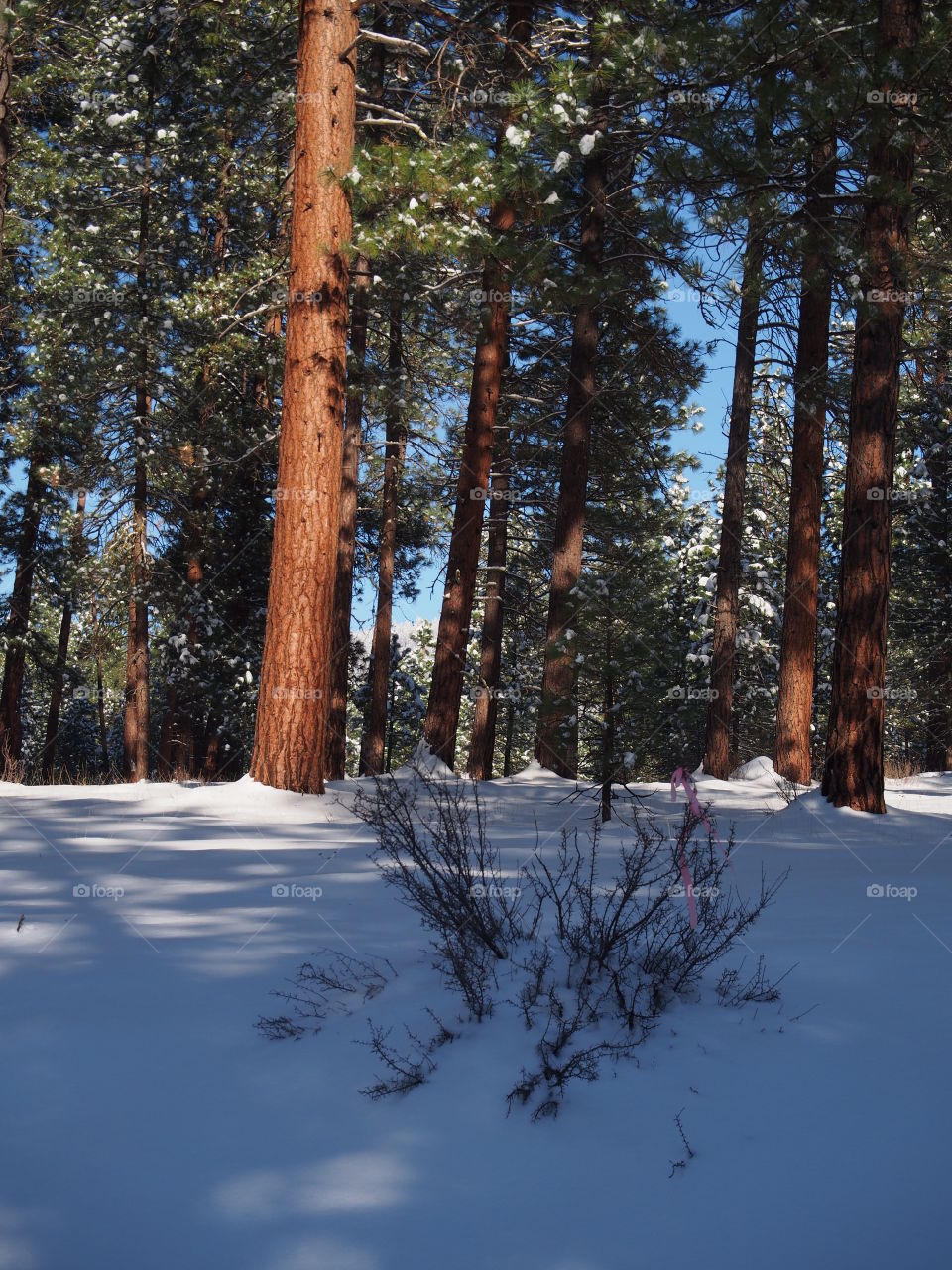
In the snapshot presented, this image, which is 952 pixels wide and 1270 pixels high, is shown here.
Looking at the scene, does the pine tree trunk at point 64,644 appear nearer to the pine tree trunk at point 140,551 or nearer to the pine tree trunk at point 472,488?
the pine tree trunk at point 140,551

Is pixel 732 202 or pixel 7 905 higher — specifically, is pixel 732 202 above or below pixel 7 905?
above

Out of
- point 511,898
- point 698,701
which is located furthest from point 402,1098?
point 698,701

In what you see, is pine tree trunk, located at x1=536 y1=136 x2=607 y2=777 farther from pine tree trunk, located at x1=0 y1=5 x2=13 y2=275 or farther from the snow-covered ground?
the snow-covered ground

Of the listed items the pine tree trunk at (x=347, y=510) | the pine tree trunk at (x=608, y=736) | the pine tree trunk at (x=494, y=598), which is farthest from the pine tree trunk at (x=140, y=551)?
the pine tree trunk at (x=608, y=736)

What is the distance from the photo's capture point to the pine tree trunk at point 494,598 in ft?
58.4

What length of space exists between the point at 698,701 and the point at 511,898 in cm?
2169

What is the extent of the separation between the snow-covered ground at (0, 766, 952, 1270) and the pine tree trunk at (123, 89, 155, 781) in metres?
13.0

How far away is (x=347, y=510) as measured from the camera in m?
15.3

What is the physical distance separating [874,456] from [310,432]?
15.1ft

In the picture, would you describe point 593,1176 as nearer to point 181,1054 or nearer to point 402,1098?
point 402,1098

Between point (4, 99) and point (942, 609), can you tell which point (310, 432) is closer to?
point (4, 99)

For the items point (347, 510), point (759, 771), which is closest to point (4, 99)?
point (347, 510)

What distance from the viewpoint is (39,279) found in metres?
15.8

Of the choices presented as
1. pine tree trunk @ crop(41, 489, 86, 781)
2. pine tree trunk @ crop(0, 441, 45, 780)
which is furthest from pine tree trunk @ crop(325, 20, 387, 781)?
pine tree trunk @ crop(0, 441, 45, 780)
